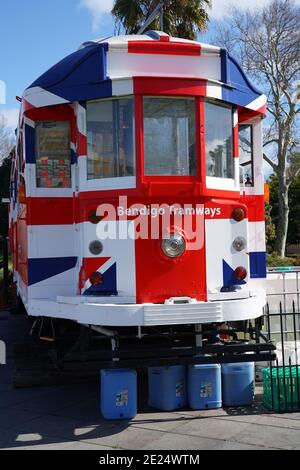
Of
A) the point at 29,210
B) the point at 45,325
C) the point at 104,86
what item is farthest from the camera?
the point at 45,325

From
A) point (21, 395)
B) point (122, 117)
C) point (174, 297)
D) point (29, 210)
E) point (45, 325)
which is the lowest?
point (21, 395)

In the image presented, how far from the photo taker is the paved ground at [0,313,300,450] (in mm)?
5484

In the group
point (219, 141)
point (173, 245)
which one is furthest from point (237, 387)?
point (219, 141)

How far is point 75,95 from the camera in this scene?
602cm

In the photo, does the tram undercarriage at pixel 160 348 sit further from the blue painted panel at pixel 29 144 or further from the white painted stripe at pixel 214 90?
the white painted stripe at pixel 214 90

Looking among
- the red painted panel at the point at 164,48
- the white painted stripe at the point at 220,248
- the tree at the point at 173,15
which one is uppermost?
the tree at the point at 173,15

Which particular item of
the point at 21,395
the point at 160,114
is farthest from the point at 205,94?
the point at 21,395

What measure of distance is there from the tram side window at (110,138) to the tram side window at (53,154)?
0.47 metres

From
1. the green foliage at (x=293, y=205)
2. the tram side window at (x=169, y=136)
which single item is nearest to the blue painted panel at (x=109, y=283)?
the tram side window at (x=169, y=136)

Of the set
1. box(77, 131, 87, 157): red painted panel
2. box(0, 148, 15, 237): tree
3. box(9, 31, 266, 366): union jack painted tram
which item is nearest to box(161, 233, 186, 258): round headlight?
box(9, 31, 266, 366): union jack painted tram

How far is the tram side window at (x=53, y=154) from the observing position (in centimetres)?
644

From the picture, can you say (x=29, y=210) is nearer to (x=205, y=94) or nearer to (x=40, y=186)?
(x=40, y=186)

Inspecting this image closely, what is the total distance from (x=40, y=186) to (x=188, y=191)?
1.64 meters

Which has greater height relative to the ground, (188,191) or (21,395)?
(188,191)
